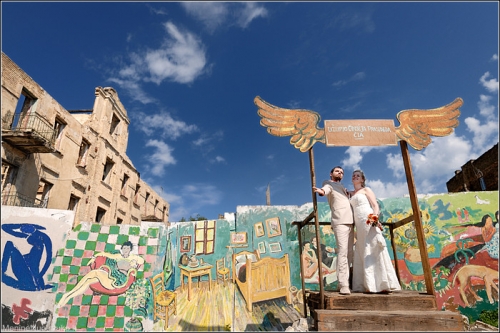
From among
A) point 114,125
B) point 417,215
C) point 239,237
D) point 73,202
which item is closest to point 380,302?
point 417,215

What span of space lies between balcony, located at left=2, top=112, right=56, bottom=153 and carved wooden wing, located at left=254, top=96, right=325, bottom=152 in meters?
8.66

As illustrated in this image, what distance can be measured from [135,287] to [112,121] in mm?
12180

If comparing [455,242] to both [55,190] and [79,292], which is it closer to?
[79,292]

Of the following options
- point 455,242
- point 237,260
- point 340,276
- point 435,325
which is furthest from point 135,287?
point 455,242

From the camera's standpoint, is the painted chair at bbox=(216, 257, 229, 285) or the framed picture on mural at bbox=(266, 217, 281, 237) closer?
the painted chair at bbox=(216, 257, 229, 285)

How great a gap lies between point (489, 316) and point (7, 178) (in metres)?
14.0

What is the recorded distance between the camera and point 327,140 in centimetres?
415

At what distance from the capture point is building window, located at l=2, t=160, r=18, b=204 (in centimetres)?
946

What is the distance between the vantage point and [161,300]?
23.5 feet

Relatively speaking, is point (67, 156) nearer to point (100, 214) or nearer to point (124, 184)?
point (100, 214)

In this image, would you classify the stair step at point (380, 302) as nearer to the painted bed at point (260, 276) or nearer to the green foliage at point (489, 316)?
the painted bed at point (260, 276)

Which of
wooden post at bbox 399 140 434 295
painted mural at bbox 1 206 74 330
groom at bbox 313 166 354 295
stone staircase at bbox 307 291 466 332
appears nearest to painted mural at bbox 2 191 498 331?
painted mural at bbox 1 206 74 330

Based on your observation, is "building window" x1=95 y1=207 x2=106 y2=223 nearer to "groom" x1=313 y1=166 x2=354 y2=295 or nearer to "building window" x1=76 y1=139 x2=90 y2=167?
"building window" x1=76 y1=139 x2=90 y2=167

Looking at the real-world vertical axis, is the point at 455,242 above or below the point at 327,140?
below
